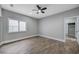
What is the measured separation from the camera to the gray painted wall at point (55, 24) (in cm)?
350

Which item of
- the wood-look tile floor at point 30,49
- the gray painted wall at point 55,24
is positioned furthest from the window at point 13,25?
the gray painted wall at point 55,24

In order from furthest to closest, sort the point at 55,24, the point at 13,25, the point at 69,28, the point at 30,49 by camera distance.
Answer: the point at 55,24 → the point at 69,28 → the point at 13,25 → the point at 30,49

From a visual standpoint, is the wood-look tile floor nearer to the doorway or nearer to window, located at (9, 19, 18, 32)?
window, located at (9, 19, 18, 32)

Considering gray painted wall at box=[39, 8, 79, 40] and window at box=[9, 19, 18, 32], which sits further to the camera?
gray painted wall at box=[39, 8, 79, 40]

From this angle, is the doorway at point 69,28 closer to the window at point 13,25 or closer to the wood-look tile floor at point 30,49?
the wood-look tile floor at point 30,49

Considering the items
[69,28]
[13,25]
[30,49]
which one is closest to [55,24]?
[69,28]

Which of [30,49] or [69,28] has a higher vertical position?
[69,28]

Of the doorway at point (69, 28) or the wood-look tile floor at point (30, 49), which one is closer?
the wood-look tile floor at point (30, 49)

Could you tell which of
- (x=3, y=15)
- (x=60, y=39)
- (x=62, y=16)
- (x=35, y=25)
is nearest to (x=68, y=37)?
(x=60, y=39)

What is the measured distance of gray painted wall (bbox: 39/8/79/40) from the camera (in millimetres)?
3502

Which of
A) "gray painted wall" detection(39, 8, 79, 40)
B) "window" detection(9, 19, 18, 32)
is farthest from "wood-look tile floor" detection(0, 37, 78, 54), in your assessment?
"gray painted wall" detection(39, 8, 79, 40)

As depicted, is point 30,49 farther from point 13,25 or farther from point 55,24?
point 55,24

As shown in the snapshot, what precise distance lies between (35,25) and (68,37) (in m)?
3.32

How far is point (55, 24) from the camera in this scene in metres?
4.42
